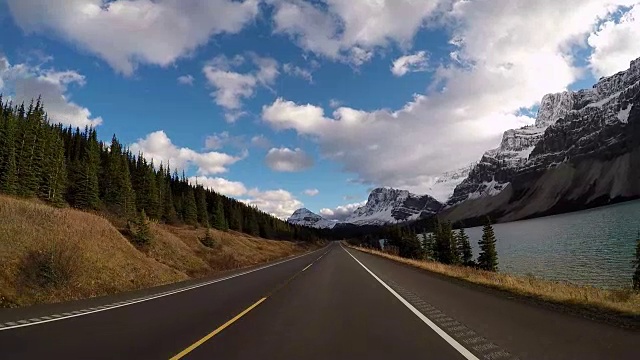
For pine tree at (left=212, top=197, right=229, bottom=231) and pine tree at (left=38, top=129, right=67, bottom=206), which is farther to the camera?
pine tree at (left=212, top=197, right=229, bottom=231)

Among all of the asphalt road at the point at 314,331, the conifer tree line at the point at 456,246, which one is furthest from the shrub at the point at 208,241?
the asphalt road at the point at 314,331

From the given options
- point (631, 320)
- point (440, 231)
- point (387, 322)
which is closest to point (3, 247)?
point (387, 322)

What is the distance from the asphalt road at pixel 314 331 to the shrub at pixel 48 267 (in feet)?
11.8

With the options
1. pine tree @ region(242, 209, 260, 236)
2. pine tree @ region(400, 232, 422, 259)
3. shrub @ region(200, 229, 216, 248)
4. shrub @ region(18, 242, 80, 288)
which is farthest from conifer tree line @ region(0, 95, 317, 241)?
pine tree @ region(400, 232, 422, 259)

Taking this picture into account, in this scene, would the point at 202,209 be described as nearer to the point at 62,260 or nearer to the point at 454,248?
the point at 454,248

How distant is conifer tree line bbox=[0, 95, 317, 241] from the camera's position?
56938mm

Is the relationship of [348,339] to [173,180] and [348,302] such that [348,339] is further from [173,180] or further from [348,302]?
[173,180]

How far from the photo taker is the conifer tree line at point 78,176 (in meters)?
56.9

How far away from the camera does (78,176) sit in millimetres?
67938

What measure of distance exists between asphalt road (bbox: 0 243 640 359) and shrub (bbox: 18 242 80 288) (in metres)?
3.61

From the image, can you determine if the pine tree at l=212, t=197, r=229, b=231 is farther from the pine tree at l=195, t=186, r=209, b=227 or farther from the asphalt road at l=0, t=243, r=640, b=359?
the asphalt road at l=0, t=243, r=640, b=359

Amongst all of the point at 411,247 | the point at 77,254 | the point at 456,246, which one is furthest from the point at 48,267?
the point at 411,247

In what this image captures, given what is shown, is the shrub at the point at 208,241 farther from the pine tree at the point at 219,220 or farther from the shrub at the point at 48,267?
the pine tree at the point at 219,220

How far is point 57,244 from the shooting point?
21.1 meters
